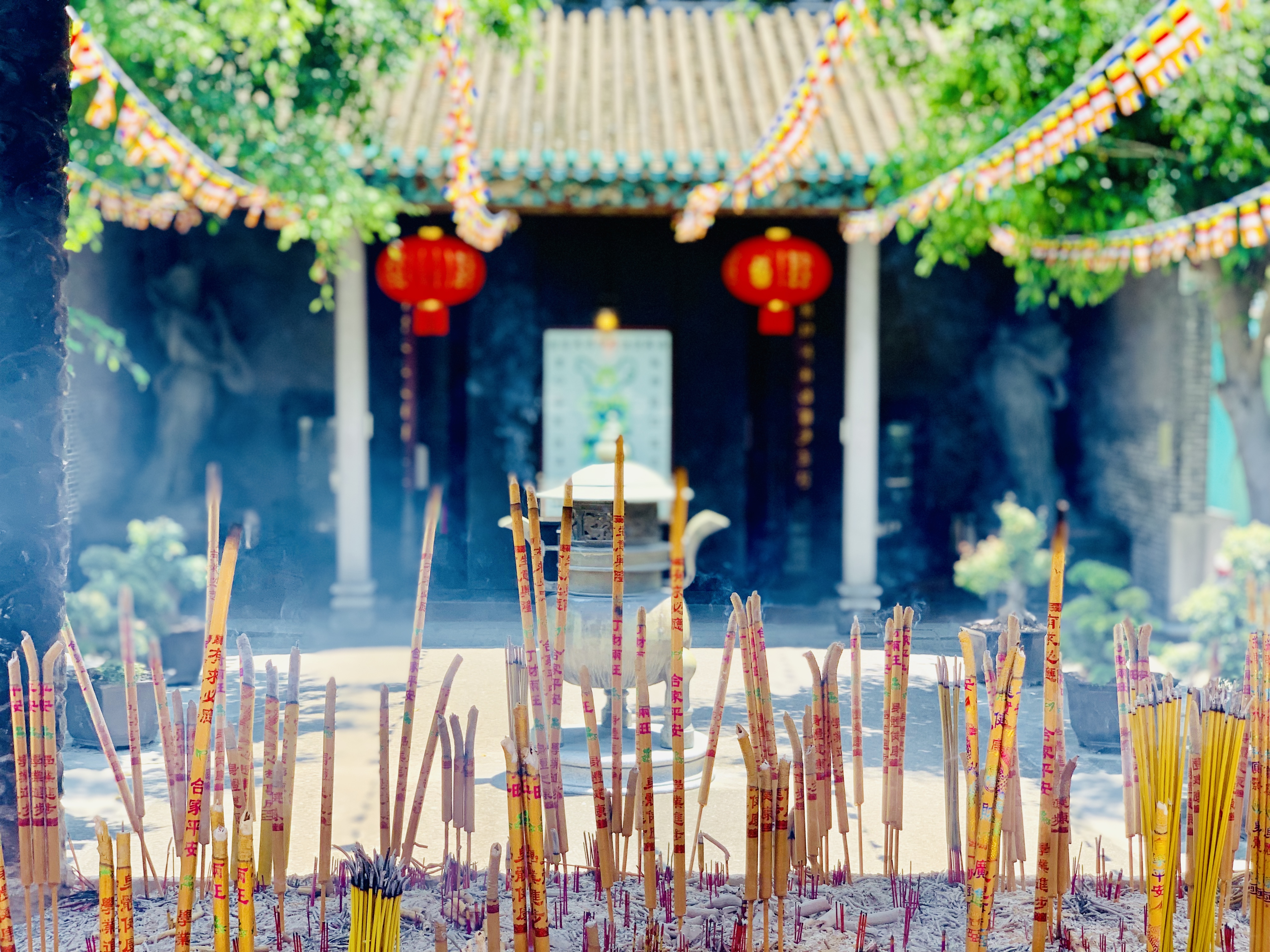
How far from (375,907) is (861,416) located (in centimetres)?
490

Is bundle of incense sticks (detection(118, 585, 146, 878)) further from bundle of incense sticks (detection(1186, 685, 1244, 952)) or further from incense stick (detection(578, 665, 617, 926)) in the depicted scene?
bundle of incense sticks (detection(1186, 685, 1244, 952))

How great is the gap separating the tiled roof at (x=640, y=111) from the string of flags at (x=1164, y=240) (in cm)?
83

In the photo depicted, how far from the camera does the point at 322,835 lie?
207cm

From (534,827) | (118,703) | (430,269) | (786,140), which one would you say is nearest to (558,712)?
(534,827)

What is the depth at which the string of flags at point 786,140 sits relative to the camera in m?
3.87

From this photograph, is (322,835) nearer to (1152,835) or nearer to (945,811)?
(945,811)

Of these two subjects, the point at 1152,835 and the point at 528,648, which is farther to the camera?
the point at 528,648

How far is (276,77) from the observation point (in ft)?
14.1

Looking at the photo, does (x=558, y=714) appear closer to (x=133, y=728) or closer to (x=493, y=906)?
(x=493, y=906)

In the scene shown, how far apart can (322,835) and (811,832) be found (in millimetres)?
869

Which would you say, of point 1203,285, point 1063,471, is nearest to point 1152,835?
point 1203,285

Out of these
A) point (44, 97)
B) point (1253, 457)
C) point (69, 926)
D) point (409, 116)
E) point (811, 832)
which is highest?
point (409, 116)

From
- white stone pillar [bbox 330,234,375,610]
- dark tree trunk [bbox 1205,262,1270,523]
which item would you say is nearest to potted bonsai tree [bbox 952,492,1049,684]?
dark tree trunk [bbox 1205,262,1270,523]

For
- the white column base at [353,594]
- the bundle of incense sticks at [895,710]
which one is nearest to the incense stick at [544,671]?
the bundle of incense sticks at [895,710]
